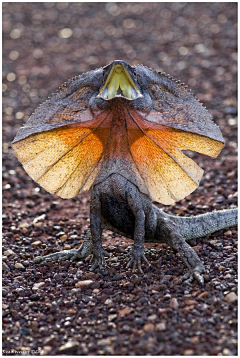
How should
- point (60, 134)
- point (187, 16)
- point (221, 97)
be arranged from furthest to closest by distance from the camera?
point (187, 16), point (221, 97), point (60, 134)

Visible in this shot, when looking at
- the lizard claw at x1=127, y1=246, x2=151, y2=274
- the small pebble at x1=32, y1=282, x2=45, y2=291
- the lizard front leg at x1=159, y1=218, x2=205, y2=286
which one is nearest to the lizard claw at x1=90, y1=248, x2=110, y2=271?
the lizard claw at x1=127, y1=246, x2=151, y2=274

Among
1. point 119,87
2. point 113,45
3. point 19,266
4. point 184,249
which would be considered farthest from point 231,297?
point 113,45

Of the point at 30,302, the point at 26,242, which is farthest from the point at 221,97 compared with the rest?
the point at 30,302

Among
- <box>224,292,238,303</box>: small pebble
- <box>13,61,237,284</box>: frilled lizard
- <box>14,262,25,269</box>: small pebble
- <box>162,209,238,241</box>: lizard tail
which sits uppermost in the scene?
<box>13,61,237,284</box>: frilled lizard

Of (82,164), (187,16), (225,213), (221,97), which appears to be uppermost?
(187,16)

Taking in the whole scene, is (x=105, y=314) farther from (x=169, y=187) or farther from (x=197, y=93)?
(x=197, y=93)

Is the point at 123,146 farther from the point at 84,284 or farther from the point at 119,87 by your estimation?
the point at 84,284

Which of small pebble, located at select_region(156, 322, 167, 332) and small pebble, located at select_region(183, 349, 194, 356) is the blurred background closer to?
small pebble, located at select_region(156, 322, 167, 332)
